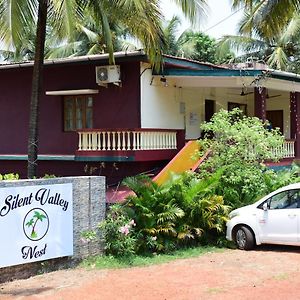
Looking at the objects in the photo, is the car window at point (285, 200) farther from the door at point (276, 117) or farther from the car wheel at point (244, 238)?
the door at point (276, 117)

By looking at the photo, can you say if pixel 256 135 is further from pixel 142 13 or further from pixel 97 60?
pixel 97 60

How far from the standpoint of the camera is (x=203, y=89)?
20297 mm

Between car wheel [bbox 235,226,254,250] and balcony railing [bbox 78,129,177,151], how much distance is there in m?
4.97

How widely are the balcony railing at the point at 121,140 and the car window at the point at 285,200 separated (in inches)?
206


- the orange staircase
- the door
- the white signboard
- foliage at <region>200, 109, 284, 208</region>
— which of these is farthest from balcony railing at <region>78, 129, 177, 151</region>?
the door

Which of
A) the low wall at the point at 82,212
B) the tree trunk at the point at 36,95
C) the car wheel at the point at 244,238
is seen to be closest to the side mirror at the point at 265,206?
the car wheel at the point at 244,238

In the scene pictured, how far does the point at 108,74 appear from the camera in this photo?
55.0ft

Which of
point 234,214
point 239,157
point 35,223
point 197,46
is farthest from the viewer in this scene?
point 197,46

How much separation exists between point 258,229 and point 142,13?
5.84m

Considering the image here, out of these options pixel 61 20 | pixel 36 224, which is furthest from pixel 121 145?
pixel 36 224

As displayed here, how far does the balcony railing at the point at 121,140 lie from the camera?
16.2m

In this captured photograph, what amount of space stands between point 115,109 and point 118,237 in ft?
23.7

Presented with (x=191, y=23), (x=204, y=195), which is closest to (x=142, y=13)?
(x=191, y=23)

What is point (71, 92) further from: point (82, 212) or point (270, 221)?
point (270, 221)
